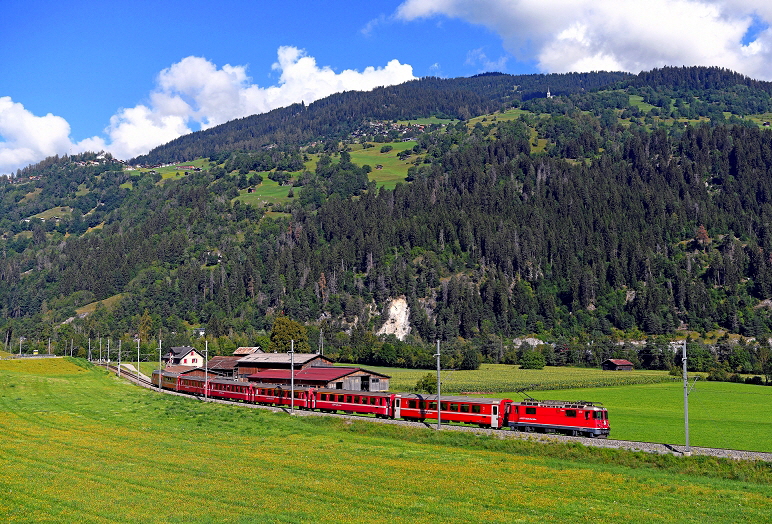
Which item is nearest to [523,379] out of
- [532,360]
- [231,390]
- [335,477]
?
[532,360]

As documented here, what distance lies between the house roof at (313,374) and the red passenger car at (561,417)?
1131 inches

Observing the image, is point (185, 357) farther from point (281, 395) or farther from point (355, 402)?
point (355, 402)

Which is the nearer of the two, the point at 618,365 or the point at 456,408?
the point at 456,408

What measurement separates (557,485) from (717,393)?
74095 mm

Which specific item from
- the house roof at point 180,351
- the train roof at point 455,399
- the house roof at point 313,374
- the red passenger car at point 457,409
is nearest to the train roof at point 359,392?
the red passenger car at point 457,409

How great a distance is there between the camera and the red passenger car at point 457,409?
64188 mm

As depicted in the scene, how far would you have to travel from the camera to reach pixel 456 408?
217ft

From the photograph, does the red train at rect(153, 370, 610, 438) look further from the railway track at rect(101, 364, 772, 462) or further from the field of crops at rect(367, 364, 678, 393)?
the field of crops at rect(367, 364, 678, 393)

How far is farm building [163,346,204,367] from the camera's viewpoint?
535ft

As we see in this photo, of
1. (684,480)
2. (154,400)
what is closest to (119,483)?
(684,480)

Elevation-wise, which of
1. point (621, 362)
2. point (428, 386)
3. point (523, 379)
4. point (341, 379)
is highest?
point (341, 379)

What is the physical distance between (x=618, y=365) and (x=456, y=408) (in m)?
89.0

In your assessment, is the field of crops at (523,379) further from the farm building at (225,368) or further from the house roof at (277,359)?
the farm building at (225,368)

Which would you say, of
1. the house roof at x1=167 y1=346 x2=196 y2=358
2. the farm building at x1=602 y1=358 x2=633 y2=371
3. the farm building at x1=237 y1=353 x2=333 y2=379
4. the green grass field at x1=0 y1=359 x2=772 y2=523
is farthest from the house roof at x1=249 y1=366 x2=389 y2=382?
the farm building at x1=602 y1=358 x2=633 y2=371
